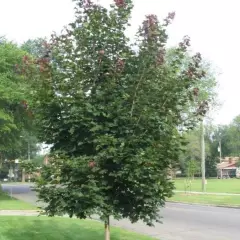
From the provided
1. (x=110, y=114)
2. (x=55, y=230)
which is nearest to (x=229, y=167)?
(x=55, y=230)

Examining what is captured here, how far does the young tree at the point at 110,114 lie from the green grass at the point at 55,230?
424 cm

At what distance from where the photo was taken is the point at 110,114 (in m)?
6.48

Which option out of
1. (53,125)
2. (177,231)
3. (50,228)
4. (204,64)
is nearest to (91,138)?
(53,125)

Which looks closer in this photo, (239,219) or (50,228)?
(50,228)

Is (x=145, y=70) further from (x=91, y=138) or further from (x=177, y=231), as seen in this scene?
(x=177, y=231)

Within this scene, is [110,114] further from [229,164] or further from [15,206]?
[229,164]

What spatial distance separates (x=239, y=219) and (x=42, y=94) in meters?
12.6

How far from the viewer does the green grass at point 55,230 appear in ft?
35.1

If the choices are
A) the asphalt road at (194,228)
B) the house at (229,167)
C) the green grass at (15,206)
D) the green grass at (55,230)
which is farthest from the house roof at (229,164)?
the green grass at (55,230)

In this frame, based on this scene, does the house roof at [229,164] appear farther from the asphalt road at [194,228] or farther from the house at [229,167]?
the asphalt road at [194,228]

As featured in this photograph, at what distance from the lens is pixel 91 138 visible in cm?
658

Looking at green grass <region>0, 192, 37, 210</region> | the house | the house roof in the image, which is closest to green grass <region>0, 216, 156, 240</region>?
green grass <region>0, 192, 37, 210</region>

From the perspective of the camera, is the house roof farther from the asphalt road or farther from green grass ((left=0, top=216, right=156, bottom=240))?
green grass ((left=0, top=216, right=156, bottom=240))

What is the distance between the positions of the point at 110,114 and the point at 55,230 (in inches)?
247
